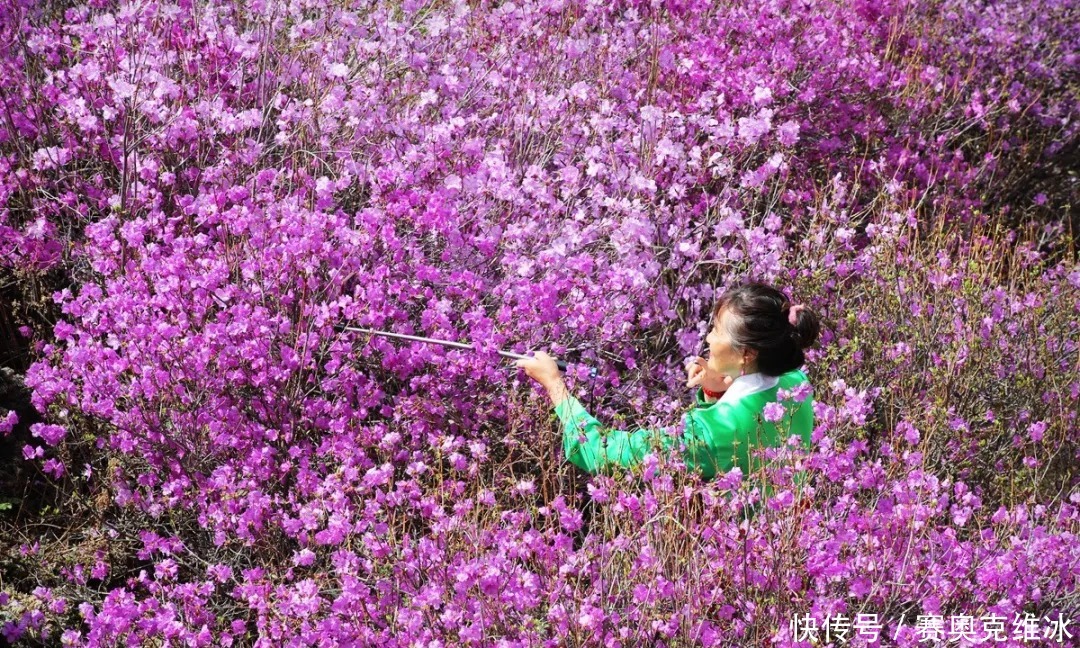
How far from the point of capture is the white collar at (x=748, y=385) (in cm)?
311

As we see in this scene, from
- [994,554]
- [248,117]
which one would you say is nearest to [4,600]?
[248,117]

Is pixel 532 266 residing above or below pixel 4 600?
above

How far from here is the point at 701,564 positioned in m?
2.56

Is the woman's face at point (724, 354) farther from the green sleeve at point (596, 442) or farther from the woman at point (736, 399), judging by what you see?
the green sleeve at point (596, 442)

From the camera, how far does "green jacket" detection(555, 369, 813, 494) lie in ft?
9.94

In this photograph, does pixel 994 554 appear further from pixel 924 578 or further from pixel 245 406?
pixel 245 406

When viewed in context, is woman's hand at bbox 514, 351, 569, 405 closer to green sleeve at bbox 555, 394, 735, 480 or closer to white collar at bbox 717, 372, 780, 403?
green sleeve at bbox 555, 394, 735, 480

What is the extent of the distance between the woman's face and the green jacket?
0.10m

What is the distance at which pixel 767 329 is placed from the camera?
10.2 ft

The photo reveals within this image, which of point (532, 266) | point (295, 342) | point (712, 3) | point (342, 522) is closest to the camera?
point (342, 522)

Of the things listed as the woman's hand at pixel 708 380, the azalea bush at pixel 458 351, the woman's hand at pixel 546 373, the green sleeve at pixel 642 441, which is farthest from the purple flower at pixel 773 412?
the woman's hand at pixel 546 373

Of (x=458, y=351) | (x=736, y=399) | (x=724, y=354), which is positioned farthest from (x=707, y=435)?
(x=458, y=351)

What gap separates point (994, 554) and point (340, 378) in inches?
69.1

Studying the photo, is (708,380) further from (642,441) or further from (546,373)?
(546,373)
